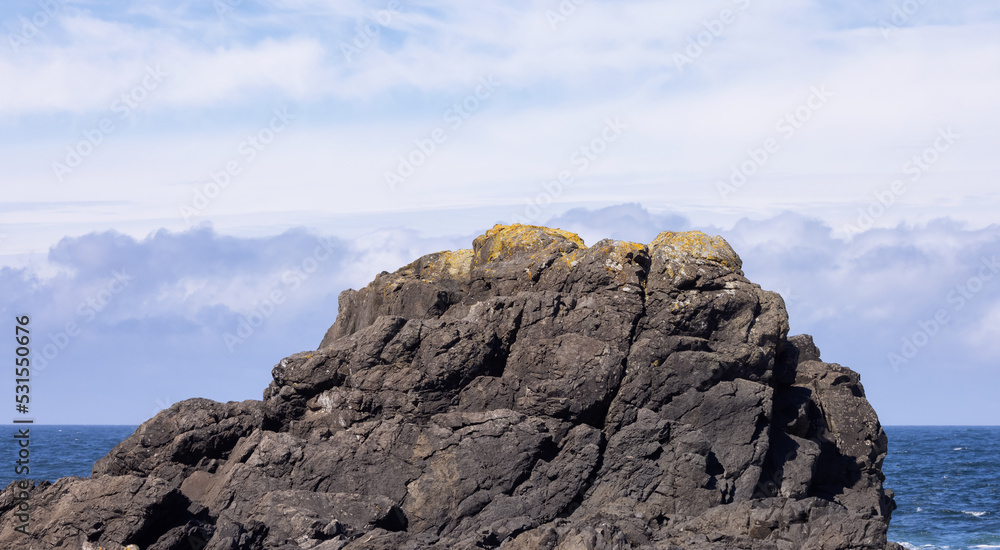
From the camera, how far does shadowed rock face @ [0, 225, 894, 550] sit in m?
20.9

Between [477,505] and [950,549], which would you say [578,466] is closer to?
[477,505]

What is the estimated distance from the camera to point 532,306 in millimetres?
25781

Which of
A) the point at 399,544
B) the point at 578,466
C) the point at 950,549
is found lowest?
the point at 950,549

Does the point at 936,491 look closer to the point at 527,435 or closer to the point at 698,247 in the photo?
the point at 698,247

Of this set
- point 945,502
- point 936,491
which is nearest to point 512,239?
point 945,502

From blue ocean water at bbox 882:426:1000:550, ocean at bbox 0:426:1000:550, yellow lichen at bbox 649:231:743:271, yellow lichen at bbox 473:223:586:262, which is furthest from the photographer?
ocean at bbox 0:426:1000:550

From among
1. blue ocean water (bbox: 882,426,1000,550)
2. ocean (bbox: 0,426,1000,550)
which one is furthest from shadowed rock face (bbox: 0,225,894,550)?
ocean (bbox: 0,426,1000,550)

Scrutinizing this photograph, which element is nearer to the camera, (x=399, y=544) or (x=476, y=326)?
(x=399, y=544)

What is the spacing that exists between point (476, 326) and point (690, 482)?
709cm

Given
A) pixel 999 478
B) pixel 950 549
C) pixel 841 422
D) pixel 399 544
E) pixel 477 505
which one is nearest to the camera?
pixel 399 544

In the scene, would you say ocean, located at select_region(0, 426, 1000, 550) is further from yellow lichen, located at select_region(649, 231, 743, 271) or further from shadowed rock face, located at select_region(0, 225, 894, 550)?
yellow lichen, located at select_region(649, 231, 743, 271)

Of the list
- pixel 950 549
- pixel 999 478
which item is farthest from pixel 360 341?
pixel 999 478

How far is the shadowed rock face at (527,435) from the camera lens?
20.9 m

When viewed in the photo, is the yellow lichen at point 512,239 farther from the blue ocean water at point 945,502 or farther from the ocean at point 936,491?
the ocean at point 936,491
